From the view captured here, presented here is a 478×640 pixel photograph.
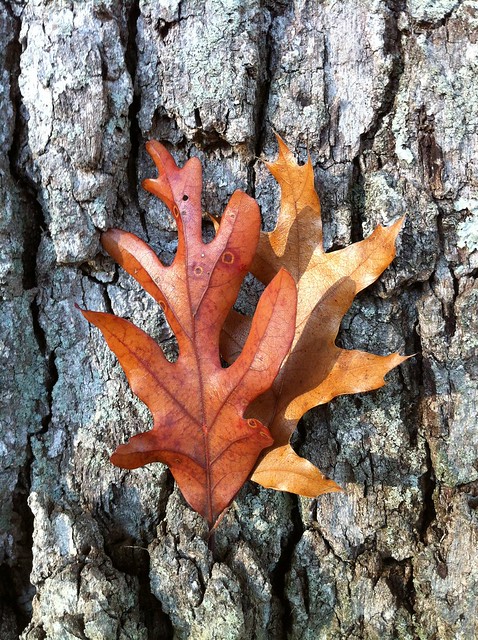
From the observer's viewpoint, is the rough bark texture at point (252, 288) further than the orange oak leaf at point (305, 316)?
Yes

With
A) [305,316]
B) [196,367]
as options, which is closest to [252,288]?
[305,316]

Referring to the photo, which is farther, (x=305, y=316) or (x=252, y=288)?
(x=252, y=288)

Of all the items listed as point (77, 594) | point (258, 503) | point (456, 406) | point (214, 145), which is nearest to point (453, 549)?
point (456, 406)

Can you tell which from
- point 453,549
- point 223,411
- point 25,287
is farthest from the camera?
point 25,287

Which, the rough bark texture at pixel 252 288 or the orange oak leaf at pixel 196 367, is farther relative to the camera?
the rough bark texture at pixel 252 288

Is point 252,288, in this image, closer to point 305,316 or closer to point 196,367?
point 305,316

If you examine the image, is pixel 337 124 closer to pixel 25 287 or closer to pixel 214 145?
pixel 214 145
